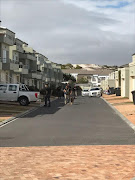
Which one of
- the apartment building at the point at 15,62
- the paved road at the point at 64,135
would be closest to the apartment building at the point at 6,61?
the apartment building at the point at 15,62

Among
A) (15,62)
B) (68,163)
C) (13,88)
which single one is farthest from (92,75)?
(68,163)

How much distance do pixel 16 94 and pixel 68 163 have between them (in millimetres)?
20226

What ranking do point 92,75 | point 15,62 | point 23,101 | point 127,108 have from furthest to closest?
point 92,75 → point 15,62 → point 23,101 → point 127,108

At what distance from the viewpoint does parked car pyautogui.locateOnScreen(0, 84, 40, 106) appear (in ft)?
90.1

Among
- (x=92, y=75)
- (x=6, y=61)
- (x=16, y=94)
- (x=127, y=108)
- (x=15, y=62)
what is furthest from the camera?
(x=92, y=75)

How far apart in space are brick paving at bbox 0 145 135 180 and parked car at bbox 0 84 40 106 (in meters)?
17.9

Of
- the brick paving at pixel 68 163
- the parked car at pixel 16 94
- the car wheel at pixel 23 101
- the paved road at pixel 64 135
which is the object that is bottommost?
the brick paving at pixel 68 163

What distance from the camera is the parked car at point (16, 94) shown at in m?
27.5

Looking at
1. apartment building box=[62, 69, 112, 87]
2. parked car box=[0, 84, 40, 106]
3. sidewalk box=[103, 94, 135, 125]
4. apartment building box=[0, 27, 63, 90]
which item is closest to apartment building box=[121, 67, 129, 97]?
sidewalk box=[103, 94, 135, 125]

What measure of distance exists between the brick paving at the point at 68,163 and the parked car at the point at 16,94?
17.9 metres

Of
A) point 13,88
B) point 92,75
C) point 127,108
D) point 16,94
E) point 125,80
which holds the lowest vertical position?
point 127,108

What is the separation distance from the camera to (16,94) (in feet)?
90.2

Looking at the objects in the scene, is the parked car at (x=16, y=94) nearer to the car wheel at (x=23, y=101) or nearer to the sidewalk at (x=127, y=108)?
the car wheel at (x=23, y=101)

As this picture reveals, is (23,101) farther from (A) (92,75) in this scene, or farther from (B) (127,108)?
(A) (92,75)
